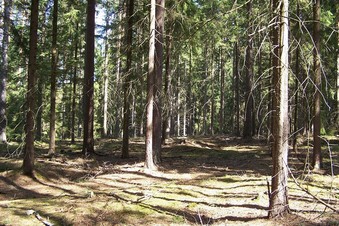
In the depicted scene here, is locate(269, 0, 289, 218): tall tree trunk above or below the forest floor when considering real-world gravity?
above

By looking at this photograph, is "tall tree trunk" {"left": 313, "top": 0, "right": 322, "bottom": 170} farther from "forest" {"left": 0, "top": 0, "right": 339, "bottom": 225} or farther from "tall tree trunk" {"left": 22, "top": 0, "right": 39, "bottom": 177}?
"tall tree trunk" {"left": 22, "top": 0, "right": 39, "bottom": 177}

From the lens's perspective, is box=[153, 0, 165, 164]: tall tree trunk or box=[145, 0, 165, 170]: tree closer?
box=[145, 0, 165, 170]: tree

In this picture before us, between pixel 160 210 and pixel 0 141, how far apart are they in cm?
1634

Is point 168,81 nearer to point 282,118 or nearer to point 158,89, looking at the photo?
point 158,89

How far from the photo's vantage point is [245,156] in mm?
17016

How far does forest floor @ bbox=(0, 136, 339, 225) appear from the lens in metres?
6.75

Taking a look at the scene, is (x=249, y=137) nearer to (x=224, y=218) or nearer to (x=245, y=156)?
(x=245, y=156)

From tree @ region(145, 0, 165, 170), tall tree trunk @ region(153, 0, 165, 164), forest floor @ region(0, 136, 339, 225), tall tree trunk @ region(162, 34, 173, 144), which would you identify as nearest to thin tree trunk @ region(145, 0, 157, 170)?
tree @ region(145, 0, 165, 170)

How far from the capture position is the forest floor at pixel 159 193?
6754 mm

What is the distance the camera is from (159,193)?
906 cm

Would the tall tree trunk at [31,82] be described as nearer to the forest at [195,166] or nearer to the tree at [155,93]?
the forest at [195,166]

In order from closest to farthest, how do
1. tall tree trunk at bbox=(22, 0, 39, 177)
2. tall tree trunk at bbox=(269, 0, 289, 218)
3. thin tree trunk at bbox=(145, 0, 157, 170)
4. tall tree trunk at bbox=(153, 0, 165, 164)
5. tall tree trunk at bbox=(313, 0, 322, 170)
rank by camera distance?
tall tree trunk at bbox=(269, 0, 289, 218)
tall tree trunk at bbox=(22, 0, 39, 177)
tall tree trunk at bbox=(313, 0, 322, 170)
thin tree trunk at bbox=(145, 0, 157, 170)
tall tree trunk at bbox=(153, 0, 165, 164)

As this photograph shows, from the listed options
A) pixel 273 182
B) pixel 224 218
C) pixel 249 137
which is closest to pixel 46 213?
pixel 224 218

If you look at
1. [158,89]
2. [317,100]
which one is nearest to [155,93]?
[158,89]
